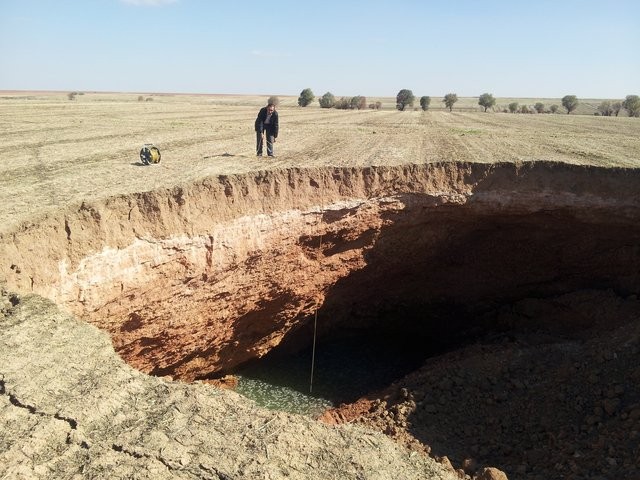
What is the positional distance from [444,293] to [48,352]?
10586 mm

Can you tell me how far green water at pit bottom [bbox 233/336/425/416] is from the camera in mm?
10617

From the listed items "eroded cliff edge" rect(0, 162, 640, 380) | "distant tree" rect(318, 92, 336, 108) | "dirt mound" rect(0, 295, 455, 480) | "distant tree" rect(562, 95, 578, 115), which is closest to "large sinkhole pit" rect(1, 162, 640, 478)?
"eroded cliff edge" rect(0, 162, 640, 380)

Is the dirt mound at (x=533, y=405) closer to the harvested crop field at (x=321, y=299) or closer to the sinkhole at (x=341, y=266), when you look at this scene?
the harvested crop field at (x=321, y=299)

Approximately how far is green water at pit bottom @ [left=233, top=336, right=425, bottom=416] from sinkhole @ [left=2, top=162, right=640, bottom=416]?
0.17 feet

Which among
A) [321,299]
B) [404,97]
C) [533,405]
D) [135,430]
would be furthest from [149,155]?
[404,97]

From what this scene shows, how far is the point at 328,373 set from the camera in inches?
463

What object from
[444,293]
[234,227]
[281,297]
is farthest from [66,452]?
[444,293]

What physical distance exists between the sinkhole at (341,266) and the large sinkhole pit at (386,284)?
0.04m

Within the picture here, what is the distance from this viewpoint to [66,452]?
12.7 ft

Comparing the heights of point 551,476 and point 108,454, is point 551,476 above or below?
below

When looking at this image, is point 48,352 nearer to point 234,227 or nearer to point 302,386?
point 234,227

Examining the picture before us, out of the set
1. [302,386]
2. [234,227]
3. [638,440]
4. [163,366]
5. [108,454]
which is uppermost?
[234,227]

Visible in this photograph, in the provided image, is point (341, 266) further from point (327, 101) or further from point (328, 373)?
point (327, 101)

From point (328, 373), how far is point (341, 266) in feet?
9.22
